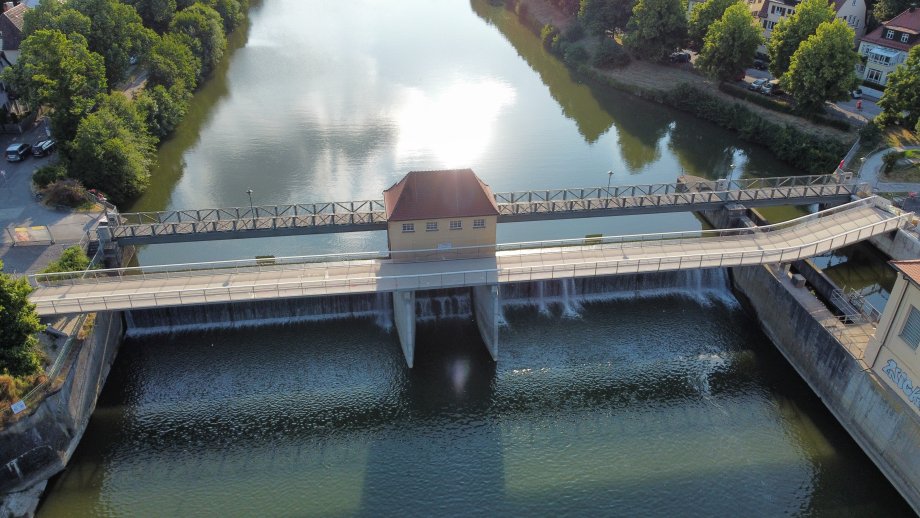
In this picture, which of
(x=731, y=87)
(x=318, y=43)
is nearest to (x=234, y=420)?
(x=731, y=87)

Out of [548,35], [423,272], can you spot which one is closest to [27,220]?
[423,272]

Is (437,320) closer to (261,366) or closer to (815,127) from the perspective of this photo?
(261,366)

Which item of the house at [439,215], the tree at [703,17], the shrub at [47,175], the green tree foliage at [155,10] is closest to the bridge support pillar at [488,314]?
the house at [439,215]

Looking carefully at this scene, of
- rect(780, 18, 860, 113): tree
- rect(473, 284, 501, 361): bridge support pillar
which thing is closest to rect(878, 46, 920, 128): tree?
rect(780, 18, 860, 113): tree

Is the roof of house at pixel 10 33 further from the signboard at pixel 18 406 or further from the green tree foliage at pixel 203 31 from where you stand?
the signboard at pixel 18 406

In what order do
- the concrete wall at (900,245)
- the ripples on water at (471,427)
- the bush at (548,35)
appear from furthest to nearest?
the bush at (548,35)
the concrete wall at (900,245)
the ripples on water at (471,427)

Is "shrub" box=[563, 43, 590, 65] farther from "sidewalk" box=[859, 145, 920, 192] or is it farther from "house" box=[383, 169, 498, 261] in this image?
"house" box=[383, 169, 498, 261]

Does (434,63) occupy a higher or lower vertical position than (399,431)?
higher
